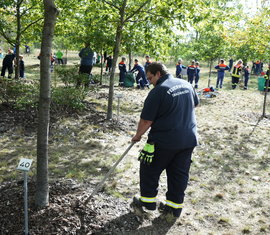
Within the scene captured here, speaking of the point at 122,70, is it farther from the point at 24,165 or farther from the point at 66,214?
Answer: the point at 24,165

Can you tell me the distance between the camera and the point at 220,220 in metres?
3.88

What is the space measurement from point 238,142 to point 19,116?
536 centimetres

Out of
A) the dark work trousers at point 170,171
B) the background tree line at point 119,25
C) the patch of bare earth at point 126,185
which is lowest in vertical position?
the patch of bare earth at point 126,185

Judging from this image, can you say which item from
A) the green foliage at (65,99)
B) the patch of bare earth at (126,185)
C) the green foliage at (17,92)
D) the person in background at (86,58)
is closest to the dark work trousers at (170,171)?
the patch of bare earth at (126,185)

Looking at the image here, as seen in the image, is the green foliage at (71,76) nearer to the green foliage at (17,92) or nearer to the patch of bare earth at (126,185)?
the patch of bare earth at (126,185)

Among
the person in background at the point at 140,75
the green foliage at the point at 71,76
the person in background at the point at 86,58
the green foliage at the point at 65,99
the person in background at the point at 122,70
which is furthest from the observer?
the person in background at the point at 122,70

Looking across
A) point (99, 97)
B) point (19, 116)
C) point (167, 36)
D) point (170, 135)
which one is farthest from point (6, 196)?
point (99, 97)

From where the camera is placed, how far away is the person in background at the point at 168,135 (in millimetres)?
3385

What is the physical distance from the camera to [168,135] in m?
3.45

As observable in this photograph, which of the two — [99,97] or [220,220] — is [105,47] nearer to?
[99,97]

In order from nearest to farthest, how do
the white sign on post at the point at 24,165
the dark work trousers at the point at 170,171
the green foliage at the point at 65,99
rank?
1. the white sign on post at the point at 24,165
2. the dark work trousers at the point at 170,171
3. the green foliage at the point at 65,99

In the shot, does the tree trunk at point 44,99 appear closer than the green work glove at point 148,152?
Yes

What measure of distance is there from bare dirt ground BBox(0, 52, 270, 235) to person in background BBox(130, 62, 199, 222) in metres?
0.38

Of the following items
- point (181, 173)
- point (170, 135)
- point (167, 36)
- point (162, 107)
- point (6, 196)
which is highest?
point (167, 36)
